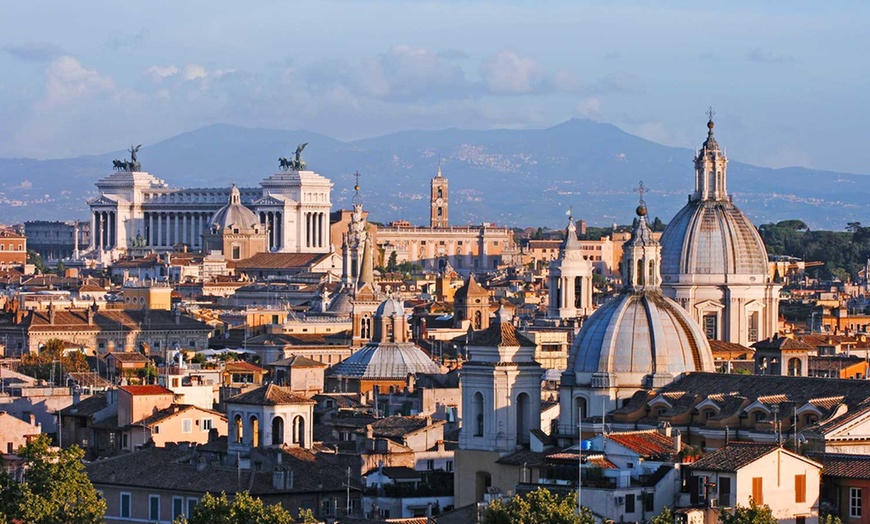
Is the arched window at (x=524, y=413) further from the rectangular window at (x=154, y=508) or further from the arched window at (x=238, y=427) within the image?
the arched window at (x=238, y=427)

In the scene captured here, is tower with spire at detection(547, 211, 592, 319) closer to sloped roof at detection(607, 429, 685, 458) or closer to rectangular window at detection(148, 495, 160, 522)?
rectangular window at detection(148, 495, 160, 522)

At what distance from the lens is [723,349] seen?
73.4 metres

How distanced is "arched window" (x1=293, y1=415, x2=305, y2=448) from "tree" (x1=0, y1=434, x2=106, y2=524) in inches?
247

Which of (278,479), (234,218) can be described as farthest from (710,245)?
(234,218)

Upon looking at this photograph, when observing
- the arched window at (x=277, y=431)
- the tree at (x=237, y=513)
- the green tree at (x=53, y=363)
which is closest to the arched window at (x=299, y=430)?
the arched window at (x=277, y=431)

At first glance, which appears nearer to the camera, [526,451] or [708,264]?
[526,451]

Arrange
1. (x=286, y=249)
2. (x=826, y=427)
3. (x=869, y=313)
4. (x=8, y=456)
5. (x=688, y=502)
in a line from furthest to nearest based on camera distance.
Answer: (x=286, y=249) → (x=869, y=313) → (x=8, y=456) → (x=826, y=427) → (x=688, y=502)

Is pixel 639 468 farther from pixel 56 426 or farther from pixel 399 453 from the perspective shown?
pixel 56 426

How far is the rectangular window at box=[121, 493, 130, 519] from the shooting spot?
160 feet

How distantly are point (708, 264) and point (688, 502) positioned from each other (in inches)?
1588

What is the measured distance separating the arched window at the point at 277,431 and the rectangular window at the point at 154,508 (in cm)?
469

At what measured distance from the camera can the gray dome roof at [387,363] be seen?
77.8 meters

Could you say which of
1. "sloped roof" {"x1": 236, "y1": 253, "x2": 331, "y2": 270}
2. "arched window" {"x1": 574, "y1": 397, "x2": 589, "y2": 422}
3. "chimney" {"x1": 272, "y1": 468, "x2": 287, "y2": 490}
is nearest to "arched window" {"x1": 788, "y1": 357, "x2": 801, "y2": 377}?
"arched window" {"x1": 574, "y1": 397, "x2": 589, "y2": 422}

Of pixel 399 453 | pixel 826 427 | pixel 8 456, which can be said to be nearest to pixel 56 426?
pixel 8 456
